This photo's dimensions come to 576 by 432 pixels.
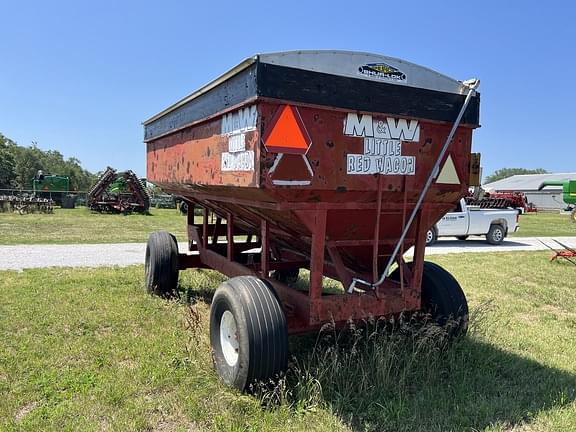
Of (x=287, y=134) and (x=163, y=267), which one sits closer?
(x=287, y=134)

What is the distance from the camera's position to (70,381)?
146 inches

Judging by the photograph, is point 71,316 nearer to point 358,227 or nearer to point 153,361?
point 153,361

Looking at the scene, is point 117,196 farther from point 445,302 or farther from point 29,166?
point 29,166

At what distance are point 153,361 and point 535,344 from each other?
3800 millimetres

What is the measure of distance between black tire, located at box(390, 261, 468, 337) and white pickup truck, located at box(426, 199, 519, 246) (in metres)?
10.8

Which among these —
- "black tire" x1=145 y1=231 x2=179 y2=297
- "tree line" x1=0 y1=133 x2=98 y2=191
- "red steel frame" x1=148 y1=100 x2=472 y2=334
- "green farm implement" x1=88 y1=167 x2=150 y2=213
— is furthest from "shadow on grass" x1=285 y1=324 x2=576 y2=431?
"tree line" x1=0 y1=133 x2=98 y2=191

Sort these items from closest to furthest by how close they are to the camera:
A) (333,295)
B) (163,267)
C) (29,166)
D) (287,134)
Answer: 1. (287,134)
2. (333,295)
3. (163,267)
4. (29,166)

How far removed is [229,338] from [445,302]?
78.0 inches

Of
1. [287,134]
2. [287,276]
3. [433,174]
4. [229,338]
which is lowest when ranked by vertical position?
[287,276]

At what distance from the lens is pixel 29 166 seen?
54344mm

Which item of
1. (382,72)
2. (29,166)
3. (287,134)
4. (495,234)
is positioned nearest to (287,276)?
(382,72)

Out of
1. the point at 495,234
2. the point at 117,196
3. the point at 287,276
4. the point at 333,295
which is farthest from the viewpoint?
the point at 117,196

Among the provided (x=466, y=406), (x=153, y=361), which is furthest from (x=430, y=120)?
(x=153, y=361)

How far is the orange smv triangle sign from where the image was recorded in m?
3.13
